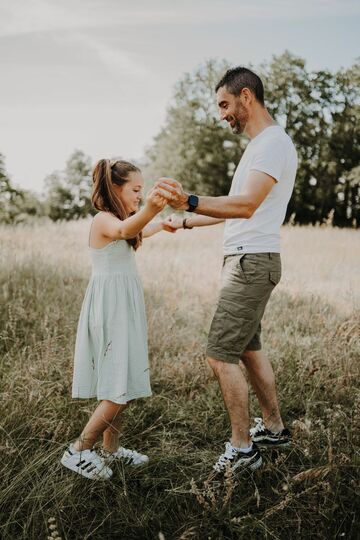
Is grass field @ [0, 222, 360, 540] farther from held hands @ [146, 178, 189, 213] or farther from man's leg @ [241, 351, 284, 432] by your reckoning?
held hands @ [146, 178, 189, 213]

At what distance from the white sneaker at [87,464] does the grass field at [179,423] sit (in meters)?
0.06

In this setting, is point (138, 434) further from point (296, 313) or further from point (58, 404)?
point (296, 313)

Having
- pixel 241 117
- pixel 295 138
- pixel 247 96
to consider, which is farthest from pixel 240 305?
pixel 295 138

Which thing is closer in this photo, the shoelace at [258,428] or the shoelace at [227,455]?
the shoelace at [227,455]

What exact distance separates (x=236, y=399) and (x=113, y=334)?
0.80 metres

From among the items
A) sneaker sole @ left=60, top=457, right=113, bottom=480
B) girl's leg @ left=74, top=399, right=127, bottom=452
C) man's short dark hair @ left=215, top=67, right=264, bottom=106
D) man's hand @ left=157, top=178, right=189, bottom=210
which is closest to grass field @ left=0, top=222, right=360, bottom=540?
sneaker sole @ left=60, top=457, right=113, bottom=480

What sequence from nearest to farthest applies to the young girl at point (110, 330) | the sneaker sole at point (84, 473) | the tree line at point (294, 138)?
the sneaker sole at point (84, 473)
the young girl at point (110, 330)
the tree line at point (294, 138)

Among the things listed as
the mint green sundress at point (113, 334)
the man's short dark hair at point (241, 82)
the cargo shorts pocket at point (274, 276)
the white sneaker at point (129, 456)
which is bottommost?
the white sneaker at point (129, 456)

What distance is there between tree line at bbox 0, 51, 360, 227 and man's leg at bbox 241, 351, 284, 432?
84.0 feet

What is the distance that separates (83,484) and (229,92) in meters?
2.36

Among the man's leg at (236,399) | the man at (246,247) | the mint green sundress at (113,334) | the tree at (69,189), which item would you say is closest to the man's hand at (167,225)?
the man at (246,247)

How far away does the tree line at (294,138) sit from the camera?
28.7 meters

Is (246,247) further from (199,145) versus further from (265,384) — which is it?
(199,145)

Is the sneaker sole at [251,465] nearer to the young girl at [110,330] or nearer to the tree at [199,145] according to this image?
the young girl at [110,330]
